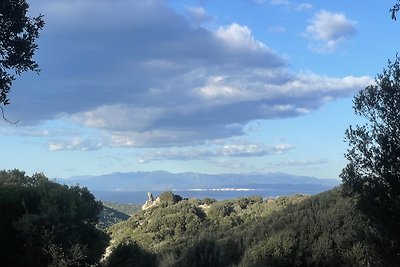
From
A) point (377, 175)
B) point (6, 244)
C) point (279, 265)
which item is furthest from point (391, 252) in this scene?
point (6, 244)

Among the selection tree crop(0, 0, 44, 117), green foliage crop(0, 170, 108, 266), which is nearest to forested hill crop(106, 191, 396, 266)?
green foliage crop(0, 170, 108, 266)

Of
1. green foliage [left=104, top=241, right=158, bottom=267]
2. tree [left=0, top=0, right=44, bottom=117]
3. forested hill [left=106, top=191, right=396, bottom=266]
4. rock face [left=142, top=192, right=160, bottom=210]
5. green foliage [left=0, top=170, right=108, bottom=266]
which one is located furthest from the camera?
rock face [left=142, top=192, right=160, bottom=210]

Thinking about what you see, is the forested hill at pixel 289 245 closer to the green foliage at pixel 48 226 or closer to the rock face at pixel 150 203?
the green foliage at pixel 48 226

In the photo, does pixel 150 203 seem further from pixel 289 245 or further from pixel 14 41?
pixel 14 41

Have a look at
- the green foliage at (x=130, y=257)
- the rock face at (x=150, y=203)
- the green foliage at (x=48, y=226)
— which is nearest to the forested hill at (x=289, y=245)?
the green foliage at (x=130, y=257)

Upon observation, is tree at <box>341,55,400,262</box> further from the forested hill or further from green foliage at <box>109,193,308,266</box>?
green foliage at <box>109,193,308,266</box>

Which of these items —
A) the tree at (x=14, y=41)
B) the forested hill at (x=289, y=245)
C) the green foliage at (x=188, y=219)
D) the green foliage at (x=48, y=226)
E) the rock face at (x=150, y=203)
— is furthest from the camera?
the rock face at (x=150, y=203)

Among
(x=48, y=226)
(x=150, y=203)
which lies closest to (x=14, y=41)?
(x=48, y=226)

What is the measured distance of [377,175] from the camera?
29.9 feet

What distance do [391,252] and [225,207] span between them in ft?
100

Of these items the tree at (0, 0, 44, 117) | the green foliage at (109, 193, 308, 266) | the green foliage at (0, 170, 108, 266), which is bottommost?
the green foliage at (109, 193, 308, 266)

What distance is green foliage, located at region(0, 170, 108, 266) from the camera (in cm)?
1315

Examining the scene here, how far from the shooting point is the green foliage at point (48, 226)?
13.1 metres

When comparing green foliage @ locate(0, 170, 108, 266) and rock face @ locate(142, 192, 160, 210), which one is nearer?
green foliage @ locate(0, 170, 108, 266)
